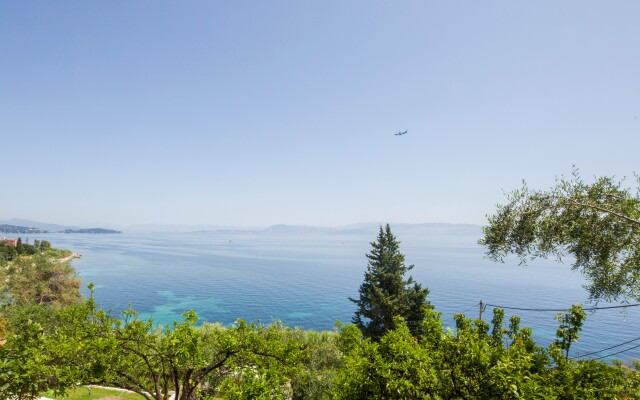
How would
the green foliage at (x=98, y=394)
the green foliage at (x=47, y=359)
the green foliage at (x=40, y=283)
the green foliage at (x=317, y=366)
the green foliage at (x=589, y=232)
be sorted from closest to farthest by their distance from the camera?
1. the green foliage at (x=47, y=359)
2. the green foliage at (x=589, y=232)
3. the green foliage at (x=317, y=366)
4. the green foliage at (x=98, y=394)
5. the green foliage at (x=40, y=283)

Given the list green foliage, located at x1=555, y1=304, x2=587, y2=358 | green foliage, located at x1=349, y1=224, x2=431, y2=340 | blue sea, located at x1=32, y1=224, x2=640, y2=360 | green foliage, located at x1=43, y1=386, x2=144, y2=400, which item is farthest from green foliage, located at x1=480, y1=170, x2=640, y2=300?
blue sea, located at x1=32, y1=224, x2=640, y2=360

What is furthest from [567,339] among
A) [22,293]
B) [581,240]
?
[22,293]

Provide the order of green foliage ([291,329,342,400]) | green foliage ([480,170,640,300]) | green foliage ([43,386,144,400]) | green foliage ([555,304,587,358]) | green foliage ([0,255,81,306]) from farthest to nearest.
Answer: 1. green foliage ([0,255,81,306])
2. green foliage ([43,386,144,400])
3. green foliage ([291,329,342,400])
4. green foliage ([480,170,640,300])
5. green foliage ([555,304,587,358])

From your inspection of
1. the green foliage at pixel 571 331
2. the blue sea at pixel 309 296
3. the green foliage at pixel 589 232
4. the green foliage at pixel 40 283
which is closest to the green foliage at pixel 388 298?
the blue sea at pixel 309 296

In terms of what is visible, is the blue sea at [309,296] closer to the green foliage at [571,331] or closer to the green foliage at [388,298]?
the green foliage at [388,298]

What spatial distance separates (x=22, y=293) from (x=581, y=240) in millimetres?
76444

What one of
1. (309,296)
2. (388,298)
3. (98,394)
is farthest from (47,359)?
(309,296)

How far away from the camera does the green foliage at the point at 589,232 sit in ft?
34.0

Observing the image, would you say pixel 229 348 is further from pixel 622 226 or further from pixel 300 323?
pixel 300 323

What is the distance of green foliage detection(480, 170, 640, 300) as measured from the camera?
10367mm

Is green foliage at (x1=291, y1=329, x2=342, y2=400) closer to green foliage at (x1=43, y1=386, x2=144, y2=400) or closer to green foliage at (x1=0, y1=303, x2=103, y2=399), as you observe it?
green foliage at (x1=0, y1=303, x2=103, y2=399)

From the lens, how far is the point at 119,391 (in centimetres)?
2061

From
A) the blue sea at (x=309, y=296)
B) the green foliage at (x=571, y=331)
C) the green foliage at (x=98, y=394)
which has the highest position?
the green foliage at (x=571, y=331)

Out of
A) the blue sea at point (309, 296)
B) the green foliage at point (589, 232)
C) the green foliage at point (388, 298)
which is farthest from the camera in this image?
the blue sea at point (309, 296)
